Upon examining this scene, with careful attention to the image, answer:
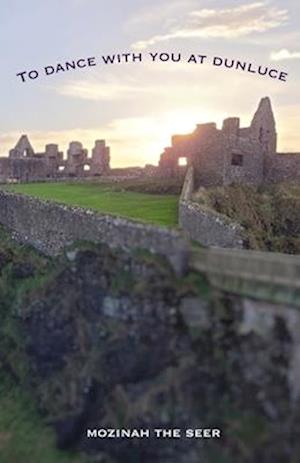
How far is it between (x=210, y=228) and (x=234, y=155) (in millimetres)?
12031

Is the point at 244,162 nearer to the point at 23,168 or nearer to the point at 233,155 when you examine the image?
the point at 233,155

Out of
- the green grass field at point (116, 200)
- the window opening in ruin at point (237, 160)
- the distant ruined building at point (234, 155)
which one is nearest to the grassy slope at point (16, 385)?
the green grass field at point (116, 200)

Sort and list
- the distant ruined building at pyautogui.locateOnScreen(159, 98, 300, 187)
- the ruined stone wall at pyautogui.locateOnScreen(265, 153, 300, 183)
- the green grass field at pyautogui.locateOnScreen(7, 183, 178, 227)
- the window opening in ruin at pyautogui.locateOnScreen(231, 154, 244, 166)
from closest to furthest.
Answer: the green grass field at pyautogui.locateOnScreen(7, 183, 178, 227), the distant ruined building at pyautogui.locateOnScreen(159, 98, 300, 187), the window opening in ruin at pyautogui.locateOnScreen(231, 154, 244, 166), the ruined stone wall at pyautogui.locateOnScreen(265, 153, 300, 183)

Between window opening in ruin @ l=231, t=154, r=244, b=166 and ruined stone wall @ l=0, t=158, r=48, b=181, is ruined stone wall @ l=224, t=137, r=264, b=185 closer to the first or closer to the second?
window opening in ruin @ l=231, t=154, r=244, b=166

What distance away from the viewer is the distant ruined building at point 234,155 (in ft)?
109

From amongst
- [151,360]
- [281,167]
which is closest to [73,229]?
[151,360]

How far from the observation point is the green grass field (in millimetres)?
27703

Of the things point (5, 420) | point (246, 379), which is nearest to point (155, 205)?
point (5, 420)

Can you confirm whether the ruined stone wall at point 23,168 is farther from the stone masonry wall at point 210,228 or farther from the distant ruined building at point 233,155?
the stone masonry wall at point 210,228

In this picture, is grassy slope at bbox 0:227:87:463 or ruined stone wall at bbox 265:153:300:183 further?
ruined stone wall at bbox 265:153:300:183

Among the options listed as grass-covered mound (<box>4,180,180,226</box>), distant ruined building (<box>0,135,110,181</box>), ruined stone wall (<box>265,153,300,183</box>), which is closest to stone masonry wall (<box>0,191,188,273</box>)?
grass-covered mound (<box>4,180,180,226</box>)

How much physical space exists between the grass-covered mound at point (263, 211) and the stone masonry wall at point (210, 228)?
10.6 feet

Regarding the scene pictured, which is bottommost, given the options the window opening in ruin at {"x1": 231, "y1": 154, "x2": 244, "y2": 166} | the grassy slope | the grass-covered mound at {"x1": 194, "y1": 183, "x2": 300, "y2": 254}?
the grassy slope

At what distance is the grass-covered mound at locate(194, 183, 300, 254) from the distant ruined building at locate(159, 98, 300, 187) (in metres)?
1.26
